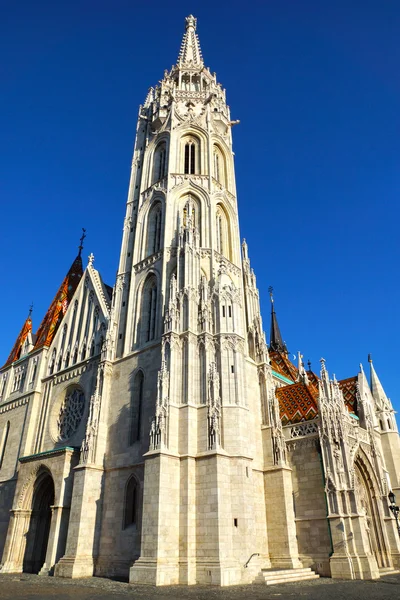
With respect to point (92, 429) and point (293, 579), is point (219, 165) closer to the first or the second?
Result: point (92, 429)

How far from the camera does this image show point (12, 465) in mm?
27547

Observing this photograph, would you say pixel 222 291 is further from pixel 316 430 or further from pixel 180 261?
pixel 316 430

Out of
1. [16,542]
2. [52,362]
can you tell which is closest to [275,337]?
[52,362]

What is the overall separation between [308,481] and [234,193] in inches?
762

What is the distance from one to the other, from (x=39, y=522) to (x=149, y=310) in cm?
1295

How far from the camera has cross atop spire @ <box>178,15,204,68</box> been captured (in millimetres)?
38250

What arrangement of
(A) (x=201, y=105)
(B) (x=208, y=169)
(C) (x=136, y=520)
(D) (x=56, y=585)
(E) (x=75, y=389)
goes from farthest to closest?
(A) (x=201, y=105) → (B) (x=208, y=169) → (E) (x=75, y=389) → (C) (x=136, y=520) → (D) (x=56, y=585)

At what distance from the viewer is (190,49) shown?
41562 mm

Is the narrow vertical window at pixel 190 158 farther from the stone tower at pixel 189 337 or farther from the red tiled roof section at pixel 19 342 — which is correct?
the red tiled roof section at pixel 19 342

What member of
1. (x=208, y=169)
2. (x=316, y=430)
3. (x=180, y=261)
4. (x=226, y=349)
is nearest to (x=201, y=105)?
(x=208, y=169)

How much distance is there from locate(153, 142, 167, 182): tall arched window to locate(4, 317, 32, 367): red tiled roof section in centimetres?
1691

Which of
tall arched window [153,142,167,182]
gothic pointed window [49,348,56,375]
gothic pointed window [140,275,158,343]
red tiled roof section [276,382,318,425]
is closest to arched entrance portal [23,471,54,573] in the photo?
gothic pointed window [49,348,56,375]

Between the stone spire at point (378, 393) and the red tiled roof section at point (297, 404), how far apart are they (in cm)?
1041

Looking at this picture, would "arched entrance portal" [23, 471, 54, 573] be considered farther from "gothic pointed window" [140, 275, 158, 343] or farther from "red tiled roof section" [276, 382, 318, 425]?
"red tiled roof section" [276, 382, 318, 425]
